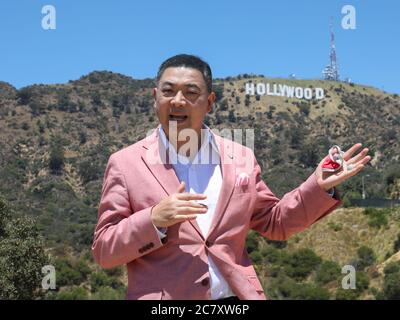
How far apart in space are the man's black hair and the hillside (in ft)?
119

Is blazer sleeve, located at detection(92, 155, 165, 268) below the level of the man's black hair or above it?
below

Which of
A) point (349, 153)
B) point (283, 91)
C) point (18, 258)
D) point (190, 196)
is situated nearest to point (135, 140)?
point (283, 91)

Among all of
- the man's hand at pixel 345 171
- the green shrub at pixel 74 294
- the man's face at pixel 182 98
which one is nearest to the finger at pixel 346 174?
the man's hand at pixel 345 171

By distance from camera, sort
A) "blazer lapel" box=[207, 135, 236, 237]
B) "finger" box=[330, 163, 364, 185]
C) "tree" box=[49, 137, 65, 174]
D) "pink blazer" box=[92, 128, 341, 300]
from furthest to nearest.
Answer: "tree" box=[49, 137, 65, 174], "finger" box=[330, 163, 364, 185], "blazer lapel" box=[207, 135, 236, 237], "pink blazer" box=[92, 128, 341, 300]

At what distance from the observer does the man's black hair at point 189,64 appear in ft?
9.23

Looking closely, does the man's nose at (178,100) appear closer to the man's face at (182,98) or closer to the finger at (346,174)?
the man's face at (182,98)

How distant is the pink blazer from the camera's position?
2.57 metres

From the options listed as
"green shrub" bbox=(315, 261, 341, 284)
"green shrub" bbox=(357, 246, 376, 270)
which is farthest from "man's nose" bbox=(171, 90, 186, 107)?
"green shrub" bbox=(357, 246, 376, 270)

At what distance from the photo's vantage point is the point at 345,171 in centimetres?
283

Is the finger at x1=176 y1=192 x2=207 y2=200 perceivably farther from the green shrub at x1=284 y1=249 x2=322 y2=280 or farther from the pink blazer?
the green shrub at x1=284 y1=249 x2=322 y2=280

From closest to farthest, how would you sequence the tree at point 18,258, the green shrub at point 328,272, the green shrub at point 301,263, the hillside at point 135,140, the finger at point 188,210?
1. the finger at point 188,210
2. the tree at point 18,258
3. the green shrub at point 328,272
4. the green shrub at point 301,263
5. the hillside at point 135,140

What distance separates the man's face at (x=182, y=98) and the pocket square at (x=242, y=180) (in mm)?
258

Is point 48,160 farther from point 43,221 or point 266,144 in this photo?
point 266,144
